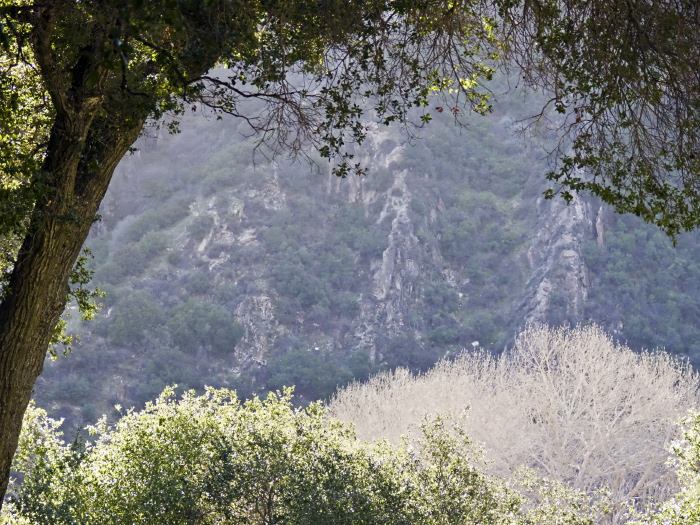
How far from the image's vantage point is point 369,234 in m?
44.0

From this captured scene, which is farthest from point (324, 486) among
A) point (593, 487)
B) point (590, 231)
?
point (590, 231)

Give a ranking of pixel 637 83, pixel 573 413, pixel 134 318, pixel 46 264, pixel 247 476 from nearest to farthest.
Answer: pixel 46 264 < pixel 637 83 < pixel 247 476 < pixel 573 413 < pixel 134 318

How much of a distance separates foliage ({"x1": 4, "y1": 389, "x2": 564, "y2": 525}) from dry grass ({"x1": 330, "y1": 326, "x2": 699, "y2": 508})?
40.7 ft

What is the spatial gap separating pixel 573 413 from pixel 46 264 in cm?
2089

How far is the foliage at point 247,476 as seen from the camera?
853 centimetres

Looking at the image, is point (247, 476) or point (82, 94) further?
point (247, 476)

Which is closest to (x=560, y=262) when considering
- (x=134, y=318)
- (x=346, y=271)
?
(x=346, y=271)

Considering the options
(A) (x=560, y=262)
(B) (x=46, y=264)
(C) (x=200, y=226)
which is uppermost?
(C) (x=200, y=226)

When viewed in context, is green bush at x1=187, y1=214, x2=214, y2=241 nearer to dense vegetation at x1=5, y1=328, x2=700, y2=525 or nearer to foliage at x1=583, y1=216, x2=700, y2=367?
foliage at x1=583, y1=216, x2=700, y2=367

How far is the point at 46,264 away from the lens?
4.33 m

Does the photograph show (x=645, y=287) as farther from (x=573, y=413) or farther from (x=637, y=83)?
(x=637, y=83)

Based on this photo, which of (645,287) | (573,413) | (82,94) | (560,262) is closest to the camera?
(82,94)

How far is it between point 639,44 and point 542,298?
36.2 m

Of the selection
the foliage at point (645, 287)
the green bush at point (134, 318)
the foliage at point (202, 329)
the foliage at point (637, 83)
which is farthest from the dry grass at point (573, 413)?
the foliage at point (637, 83)
